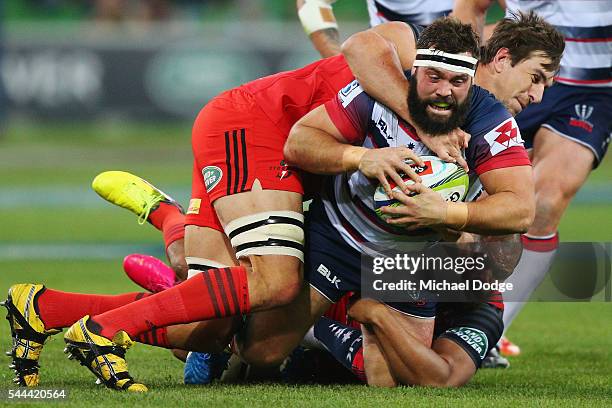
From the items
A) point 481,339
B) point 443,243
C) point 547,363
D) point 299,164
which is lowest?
point 547,363

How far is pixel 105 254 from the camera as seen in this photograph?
10953mm

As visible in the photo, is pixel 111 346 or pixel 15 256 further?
pixel 15 256

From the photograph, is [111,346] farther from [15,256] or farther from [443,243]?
[15,256]

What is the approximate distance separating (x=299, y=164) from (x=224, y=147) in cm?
49

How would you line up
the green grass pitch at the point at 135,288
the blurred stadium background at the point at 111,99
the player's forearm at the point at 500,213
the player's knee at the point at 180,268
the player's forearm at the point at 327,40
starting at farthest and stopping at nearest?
the blurred stadium background at the point at 111,99
the player's forearm at the point at 327,40
the player's knee at the point at 180,268
the green grass pitch at the point at 135,288
the player's forearm at the point at 500,213

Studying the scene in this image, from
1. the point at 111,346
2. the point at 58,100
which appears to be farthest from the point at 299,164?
the point at 58,100

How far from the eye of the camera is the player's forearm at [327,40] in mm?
6934

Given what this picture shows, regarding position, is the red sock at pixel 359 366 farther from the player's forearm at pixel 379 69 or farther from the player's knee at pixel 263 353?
the player's forearm at pixel 379 69

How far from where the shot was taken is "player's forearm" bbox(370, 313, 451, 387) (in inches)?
212

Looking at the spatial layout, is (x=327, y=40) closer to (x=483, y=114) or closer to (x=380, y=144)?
(x=380, y=144)

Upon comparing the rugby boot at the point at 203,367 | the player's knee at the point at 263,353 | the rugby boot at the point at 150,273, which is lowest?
the rugby boot at the point at 203,367

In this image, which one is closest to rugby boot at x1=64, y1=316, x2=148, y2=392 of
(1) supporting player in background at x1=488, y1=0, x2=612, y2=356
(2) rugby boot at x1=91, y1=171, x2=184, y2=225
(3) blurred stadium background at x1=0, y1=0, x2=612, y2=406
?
(2) rugby boot at x1=91, y1=171, x2=184, y2=225

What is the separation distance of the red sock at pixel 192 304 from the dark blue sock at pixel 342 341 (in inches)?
24.5

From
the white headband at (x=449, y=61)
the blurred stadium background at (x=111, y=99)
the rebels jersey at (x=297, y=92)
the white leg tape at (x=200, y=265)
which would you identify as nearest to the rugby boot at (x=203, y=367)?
the white leg tape at (x=200, y=265)
